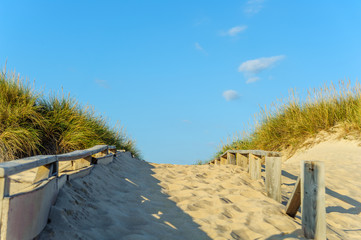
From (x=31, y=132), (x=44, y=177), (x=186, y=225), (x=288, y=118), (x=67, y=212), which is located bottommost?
(x=186, y=225)

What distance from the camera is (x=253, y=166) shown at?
598 cm

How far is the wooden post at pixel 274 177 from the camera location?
4.45 metres

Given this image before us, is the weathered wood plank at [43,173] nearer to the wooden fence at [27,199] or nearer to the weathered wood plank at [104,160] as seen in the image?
the wooden fence at [27,199]

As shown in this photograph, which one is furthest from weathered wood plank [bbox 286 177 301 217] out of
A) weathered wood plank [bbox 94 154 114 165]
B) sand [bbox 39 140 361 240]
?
weathered wood plank [bbox 94 154 114 165]

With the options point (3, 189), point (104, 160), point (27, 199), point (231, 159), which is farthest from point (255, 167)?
point (3, 189)

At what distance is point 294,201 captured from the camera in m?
3.90

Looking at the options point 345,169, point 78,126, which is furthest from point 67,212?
point 345,169

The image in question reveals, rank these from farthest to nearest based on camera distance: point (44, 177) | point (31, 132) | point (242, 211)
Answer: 1. point (31, 132)
2. point (242, 211)
3. point (44, 177)

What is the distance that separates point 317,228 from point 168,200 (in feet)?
6.11

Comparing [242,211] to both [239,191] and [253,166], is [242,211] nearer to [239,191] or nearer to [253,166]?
[239,191]

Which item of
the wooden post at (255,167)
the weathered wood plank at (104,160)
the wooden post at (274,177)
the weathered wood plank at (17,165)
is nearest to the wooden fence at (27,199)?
the weathered wood plank at (17,165)

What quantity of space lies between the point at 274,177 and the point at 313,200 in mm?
1122

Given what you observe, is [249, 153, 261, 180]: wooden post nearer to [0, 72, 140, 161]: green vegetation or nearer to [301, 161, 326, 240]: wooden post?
[301, 161, 326, 240]: wooden post

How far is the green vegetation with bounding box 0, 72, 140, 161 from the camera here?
6644 millimetres
